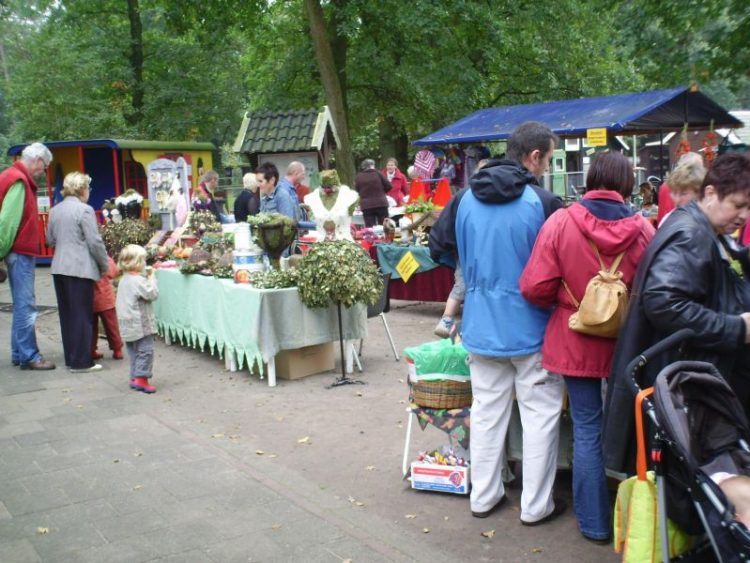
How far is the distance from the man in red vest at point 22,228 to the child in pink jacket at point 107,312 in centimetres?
63

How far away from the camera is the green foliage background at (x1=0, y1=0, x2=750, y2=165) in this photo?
71.4 ft

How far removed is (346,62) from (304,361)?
1695 centimetres

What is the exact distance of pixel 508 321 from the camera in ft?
14.2

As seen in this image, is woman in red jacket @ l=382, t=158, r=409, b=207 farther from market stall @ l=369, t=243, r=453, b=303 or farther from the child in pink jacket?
the child in pink jacket

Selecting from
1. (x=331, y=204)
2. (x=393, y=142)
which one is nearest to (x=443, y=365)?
(x=331, y=204)

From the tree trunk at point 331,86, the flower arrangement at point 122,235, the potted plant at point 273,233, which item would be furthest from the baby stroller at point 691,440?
the tree trunk at point 331,86

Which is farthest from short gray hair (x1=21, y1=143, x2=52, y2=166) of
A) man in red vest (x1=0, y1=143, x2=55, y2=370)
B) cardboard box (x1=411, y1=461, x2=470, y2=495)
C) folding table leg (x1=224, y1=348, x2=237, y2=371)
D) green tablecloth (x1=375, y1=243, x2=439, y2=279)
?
→ cardboard box (x1=411, y1=461, x2=470, y2=495)

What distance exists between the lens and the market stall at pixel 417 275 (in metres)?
10.7

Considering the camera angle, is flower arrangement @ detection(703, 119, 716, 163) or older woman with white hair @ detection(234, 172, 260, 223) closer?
older woman with white hair @ detection(234, 172, 260, 223)

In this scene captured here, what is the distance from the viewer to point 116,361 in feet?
29.8

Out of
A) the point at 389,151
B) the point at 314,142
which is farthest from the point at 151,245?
the point at 389,151

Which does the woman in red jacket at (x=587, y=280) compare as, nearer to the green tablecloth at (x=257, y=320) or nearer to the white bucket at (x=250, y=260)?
the green tablecloth at (x=257, y=320)

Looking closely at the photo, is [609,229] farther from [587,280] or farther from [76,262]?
[76,262]

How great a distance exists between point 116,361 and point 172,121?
66.3 feet
